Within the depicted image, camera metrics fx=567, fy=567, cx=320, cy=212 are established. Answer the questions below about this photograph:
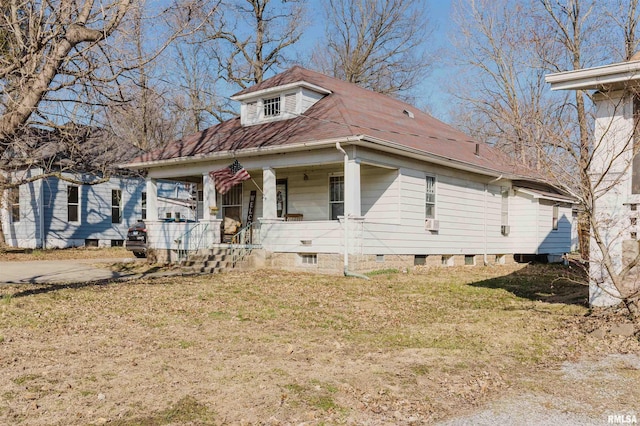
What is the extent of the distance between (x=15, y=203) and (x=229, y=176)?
1358 centimetres

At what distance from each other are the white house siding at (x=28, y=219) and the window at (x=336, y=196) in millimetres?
13878

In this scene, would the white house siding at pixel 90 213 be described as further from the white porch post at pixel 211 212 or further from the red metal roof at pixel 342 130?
the white porch post at pixel 211 212

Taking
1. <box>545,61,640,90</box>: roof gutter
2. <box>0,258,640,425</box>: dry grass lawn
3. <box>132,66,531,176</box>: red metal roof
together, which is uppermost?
<box>132,66,531,176</box>: red metal roof

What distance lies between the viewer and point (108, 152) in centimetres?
2611

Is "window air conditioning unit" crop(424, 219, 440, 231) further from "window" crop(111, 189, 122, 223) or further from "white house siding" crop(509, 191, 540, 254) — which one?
"window" crop(111, 189, 122, 223)

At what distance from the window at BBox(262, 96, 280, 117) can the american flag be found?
2325 mm

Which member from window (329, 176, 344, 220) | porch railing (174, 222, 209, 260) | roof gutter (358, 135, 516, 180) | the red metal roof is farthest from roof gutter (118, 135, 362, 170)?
window (329, 176, 344, 220)

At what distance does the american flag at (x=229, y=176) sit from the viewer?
17.0 m

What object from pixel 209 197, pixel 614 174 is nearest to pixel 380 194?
pixel 209 197

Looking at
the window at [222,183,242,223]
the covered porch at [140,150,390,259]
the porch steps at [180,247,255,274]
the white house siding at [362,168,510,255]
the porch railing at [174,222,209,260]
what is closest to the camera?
the covered porch at [140,150,390,259]

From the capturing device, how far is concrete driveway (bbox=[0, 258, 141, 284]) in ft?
43.7

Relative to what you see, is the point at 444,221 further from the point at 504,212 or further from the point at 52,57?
the point at 52,57

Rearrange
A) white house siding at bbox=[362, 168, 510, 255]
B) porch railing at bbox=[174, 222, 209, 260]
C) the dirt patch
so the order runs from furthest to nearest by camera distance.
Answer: the dirt patch < porch railing at bbox=[174, 222, 209, 260] < white house siding at bbox=[362, 168, 510, 255]

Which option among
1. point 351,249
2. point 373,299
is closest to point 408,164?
point 351,249
